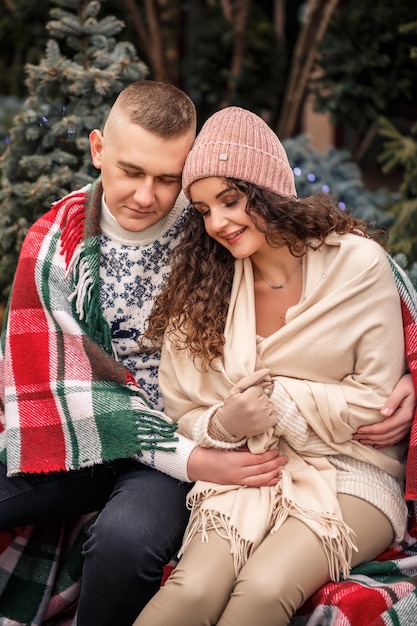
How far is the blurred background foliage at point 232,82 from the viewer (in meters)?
3.66

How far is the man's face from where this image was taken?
8.74 ft

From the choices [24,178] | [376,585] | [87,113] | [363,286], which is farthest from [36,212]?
[376,585]

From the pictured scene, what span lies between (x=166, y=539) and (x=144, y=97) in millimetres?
1351

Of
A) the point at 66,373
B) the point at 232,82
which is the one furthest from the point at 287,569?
the point at 232,82

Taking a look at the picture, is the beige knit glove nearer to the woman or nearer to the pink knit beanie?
the woman

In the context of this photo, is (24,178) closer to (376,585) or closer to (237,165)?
(237,165)

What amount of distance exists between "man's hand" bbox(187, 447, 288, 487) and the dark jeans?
144mm

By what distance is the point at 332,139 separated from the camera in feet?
24.4

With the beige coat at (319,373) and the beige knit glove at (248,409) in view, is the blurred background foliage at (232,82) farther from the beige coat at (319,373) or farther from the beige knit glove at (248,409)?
the beige knit glove at (248,409)

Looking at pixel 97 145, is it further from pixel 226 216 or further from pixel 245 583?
pixel 245 583

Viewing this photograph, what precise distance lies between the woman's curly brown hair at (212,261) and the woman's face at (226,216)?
0.03 meters

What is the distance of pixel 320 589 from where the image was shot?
2.41 m

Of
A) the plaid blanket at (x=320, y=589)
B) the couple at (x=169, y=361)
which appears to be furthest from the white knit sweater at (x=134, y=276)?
the plaid blanket at (x=320, y=589)

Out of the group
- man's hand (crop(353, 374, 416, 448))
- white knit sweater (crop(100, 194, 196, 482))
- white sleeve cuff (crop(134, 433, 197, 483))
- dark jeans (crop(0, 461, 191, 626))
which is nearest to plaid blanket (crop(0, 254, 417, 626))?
man's hand (crop(353, 374, 416, 448))
